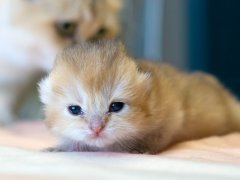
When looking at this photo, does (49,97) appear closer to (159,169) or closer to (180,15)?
(159,169)

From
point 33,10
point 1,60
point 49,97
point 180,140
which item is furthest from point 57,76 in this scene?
Result: point 1,60

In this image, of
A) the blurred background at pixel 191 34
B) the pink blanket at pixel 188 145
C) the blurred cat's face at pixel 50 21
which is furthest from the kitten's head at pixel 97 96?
the blurred background at pixel 191 34

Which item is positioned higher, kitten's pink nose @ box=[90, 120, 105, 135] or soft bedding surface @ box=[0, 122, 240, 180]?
kitten's pink nose @ box=[90, 120, 105, 135]

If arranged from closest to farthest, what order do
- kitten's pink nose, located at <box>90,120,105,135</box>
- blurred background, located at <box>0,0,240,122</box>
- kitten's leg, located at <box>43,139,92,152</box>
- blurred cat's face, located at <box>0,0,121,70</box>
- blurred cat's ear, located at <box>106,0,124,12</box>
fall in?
kitten's pink nose, located at <box>90,120,105,135</box> → kitten's leg, located at <box>43,139,92,152</box> → blurred cat's face, located at <box>0,0,121,70</box> → blurred cat's ear, located at <box>106,0,124,12</box> → blurred background, located at <box>0,0,240,122</box>

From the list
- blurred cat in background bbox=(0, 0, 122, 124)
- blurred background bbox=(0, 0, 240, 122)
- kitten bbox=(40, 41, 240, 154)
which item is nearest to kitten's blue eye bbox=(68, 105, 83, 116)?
kitten bbox=(40, 41, 240, 154)

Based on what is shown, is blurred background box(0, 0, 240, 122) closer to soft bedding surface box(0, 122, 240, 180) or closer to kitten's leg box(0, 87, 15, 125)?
kitten's leg box(0, 87, 15, 125)

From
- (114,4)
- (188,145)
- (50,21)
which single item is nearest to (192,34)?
(114,4)
